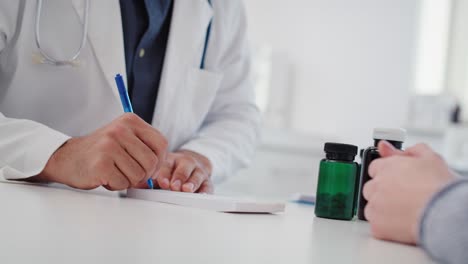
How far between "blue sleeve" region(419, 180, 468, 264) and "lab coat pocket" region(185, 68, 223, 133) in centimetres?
87

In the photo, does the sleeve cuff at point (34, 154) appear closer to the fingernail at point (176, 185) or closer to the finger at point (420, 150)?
the fingernail at point (176, 185)

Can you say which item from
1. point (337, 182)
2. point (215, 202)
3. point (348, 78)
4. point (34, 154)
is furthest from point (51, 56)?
point (348, 78)

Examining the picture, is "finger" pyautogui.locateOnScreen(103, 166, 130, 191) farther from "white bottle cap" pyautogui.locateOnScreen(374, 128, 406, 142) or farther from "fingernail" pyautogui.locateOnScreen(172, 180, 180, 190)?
"white bottle cap" pyautogui.locateOnScreen(374, 128, 406, 142)

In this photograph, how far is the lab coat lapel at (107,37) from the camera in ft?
3.73

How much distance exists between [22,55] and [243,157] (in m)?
0.61

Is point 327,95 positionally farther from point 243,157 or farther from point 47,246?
point 47,246

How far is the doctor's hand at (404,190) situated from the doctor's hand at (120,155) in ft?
1.14

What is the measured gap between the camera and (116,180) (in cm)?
87

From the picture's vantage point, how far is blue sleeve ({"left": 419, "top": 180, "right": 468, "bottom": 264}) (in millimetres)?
485

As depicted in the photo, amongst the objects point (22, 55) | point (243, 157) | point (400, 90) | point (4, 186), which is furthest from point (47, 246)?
point (400, 90)

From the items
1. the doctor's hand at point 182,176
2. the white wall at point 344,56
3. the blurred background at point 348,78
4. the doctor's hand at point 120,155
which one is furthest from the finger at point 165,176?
the white wall at point 344,56

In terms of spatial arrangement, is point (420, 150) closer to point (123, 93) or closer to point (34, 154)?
point (123, 93)

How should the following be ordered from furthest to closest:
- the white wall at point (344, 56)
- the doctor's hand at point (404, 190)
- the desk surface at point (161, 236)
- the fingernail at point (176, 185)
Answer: the white wall at point (344, 56)
the fingernail at point (176, 185)
the doctor's hand at point (404, 190)
the desk surface at point (161, 236)

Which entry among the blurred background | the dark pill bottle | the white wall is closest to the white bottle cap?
the dark pill bottle
